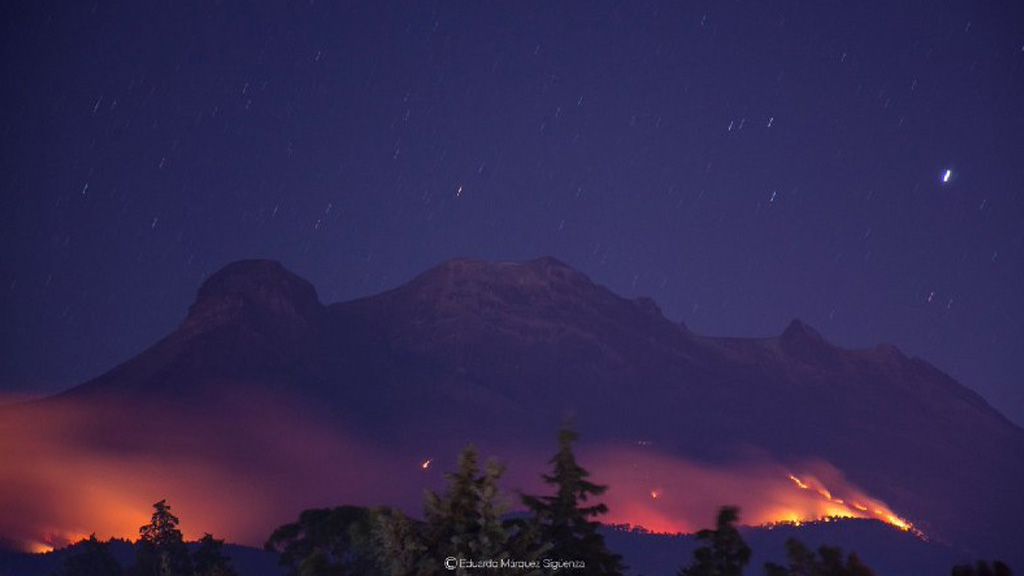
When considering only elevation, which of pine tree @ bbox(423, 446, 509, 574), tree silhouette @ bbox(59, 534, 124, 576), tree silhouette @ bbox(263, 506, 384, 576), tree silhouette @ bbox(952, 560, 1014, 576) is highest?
tree silhouette @ bbox(59, 534, 124, 576)

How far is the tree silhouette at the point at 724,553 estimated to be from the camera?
82.3 ft

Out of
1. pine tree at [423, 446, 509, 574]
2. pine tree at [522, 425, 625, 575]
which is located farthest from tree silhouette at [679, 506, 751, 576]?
pine tree at [423, 446, 509, 574]

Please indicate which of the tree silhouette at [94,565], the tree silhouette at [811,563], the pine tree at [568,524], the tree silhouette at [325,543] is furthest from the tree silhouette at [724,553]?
the tree silhouette at [94,565]

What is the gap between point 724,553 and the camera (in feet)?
83.3

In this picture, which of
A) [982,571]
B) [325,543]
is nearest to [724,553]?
[982,571]

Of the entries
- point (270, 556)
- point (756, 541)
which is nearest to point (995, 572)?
point (270, 556)

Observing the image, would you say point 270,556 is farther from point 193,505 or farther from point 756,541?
point 756,541

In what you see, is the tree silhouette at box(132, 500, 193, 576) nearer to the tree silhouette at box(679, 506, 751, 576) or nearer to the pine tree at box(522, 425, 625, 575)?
the tree silhouette at box(679, 506, 751, 576)

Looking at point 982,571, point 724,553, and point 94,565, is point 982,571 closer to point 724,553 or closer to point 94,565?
point 724,553

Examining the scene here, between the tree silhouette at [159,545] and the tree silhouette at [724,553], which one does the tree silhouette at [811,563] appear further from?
the tree silhouette at [159,545]

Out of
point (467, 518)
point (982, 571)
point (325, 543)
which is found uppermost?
point (325, 543)

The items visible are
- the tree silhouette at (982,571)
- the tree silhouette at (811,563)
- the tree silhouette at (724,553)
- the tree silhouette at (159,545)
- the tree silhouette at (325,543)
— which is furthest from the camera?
the tree silhouette at (159,545)

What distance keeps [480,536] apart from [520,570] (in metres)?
1.06

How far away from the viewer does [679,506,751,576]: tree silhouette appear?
25.1m
